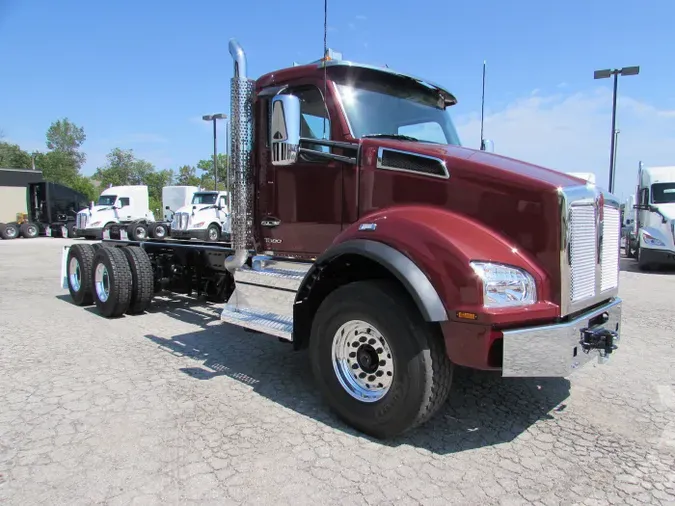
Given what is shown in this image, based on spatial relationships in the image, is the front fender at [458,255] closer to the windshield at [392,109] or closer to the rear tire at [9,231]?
the windshield at [392,109]

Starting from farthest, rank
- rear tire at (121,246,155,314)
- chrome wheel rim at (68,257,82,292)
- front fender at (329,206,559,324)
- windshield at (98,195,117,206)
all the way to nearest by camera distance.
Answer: windshield at (98,195,117,206) < chrome wheel rim at (68,257,82,292) < rear tire at (121,246,155,314) < front fender at (329,206,559,324)

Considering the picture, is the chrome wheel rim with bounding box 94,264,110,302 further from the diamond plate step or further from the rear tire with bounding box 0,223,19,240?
the rear tire with bounding box 0,223,19,240

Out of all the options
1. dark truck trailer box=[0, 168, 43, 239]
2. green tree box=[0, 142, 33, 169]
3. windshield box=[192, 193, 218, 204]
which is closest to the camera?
windshield box=[192, 193, 218, 204]

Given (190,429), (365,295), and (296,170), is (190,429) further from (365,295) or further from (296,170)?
(296,170)

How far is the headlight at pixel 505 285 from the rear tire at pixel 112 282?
5.47m

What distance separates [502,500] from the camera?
2547 mm

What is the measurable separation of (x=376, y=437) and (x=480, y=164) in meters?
1.92

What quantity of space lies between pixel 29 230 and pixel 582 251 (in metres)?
34.5

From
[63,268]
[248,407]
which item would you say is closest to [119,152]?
[63,268]

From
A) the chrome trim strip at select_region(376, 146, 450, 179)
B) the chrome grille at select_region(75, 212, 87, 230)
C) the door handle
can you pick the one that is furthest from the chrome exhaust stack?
the chrome grille at select_region(75, 212, 87, 230)

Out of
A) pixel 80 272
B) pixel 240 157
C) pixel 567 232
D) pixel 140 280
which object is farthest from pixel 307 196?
pixel 80 272

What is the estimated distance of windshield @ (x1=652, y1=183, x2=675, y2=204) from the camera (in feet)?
46.2

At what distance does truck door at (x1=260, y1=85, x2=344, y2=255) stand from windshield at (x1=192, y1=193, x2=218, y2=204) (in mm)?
17979

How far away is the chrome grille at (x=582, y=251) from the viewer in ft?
9.83
